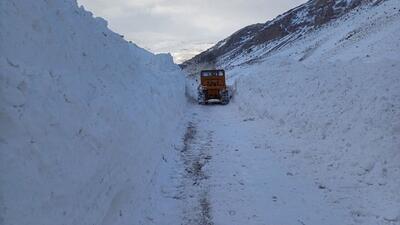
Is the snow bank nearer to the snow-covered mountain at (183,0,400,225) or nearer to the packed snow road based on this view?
the snow-covered mountain at (183,0,400,225)

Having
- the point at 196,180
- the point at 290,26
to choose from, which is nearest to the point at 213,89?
the point at 196,180

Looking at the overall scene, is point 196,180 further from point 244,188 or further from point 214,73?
point 214,73

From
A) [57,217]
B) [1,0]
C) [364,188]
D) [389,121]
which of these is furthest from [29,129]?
[389,121]

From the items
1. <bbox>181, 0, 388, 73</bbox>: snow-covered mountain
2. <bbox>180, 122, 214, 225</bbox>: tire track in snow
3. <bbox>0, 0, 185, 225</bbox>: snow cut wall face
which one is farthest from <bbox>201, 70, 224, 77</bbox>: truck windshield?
<bbox>181, 0, 388, 73</bbox>: snow-covered mountain

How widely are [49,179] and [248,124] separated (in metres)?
13.3

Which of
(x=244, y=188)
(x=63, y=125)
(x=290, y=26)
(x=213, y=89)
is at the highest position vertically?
(x=290, y=26)

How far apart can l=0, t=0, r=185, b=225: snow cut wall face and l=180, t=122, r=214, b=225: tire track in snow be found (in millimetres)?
825

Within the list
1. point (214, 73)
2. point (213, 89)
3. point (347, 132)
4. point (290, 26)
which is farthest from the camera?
point (290, 26)

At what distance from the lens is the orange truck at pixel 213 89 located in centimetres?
2930

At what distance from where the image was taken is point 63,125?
5.93 meters

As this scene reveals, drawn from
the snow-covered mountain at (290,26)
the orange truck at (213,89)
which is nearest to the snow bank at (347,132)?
the orange truck at (213,89)

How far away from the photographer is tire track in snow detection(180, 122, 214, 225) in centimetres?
820

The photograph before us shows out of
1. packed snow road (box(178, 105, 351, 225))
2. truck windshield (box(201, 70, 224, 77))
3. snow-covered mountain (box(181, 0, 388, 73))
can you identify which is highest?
snow-covered mountain (box(181, 0, 388, 73))

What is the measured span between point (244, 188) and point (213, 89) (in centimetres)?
2063
